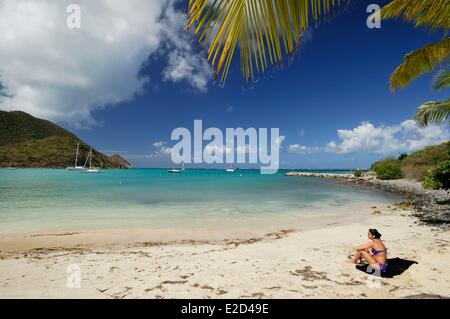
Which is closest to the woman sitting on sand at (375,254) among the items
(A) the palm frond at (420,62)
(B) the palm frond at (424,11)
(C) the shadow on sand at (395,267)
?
(C) the shadow on sand at (395,267)

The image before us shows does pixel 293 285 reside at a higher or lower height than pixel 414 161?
lower

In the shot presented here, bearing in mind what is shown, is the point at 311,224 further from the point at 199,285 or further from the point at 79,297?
the point at 79,297

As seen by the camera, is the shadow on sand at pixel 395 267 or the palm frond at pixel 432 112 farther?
the palm frond at pixel 432 112

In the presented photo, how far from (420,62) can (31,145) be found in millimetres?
132802

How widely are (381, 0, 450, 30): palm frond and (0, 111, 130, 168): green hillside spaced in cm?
12251

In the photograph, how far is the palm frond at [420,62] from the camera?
6.07 m

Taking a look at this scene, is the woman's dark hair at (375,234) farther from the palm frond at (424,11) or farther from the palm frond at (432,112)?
the palm frond at (432,112)

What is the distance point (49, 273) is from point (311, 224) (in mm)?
9562

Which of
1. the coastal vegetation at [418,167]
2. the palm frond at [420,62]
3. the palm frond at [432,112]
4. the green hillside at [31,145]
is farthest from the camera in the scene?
the green hillside at [31,145]

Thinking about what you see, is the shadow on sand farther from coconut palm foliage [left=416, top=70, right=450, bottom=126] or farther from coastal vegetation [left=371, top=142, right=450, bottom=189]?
coastal vegetation [left=371, top=142, right=450, bottom=189]

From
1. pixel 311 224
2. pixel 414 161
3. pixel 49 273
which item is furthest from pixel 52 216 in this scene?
pixel 414 161

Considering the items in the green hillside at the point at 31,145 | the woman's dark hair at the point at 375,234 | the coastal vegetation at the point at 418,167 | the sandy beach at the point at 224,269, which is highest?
the green hillside at the point at 31,145

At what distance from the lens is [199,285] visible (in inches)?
170
